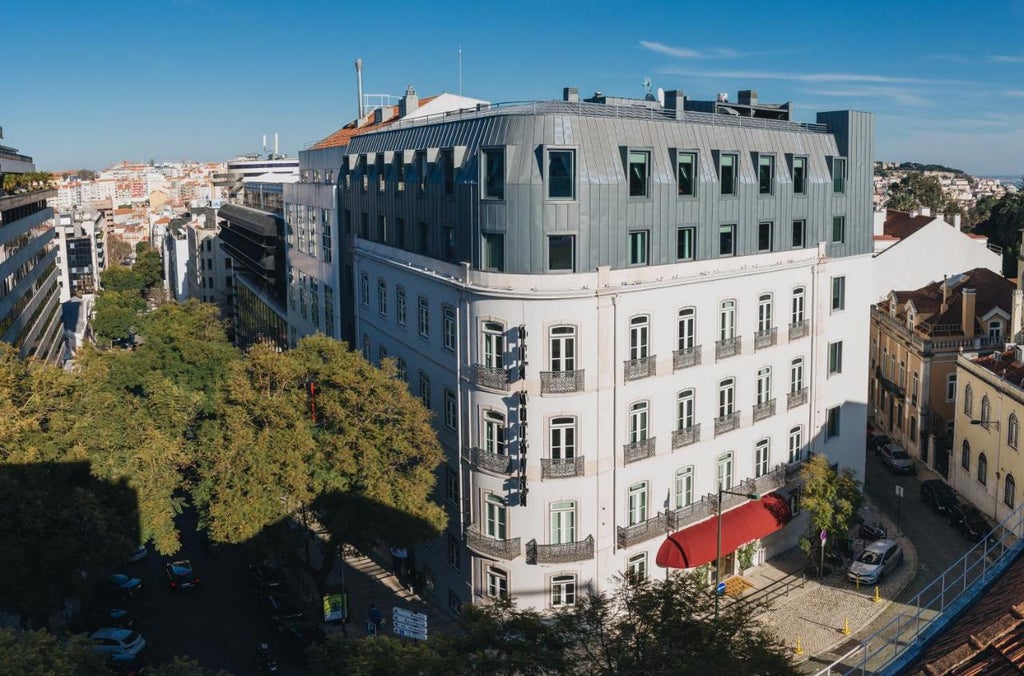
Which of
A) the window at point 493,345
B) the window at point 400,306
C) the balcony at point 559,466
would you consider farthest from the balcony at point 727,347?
the window at point 400,306

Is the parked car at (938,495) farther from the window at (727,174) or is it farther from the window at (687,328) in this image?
the window at (727,174)

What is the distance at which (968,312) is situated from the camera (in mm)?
54562

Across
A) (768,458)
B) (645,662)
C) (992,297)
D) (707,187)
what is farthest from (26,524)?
(992,297)

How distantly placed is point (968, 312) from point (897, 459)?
9751 mm

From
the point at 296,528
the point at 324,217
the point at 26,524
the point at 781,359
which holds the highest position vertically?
the point at 324,217

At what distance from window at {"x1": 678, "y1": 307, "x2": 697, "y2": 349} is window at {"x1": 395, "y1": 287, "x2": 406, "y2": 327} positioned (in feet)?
42.8

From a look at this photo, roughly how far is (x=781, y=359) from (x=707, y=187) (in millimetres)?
9578

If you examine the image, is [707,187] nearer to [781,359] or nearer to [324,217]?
[781,359]

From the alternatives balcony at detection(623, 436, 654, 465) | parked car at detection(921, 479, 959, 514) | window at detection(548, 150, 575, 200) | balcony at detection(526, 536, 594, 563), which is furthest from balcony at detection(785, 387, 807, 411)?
window at detection(548, 150, 575, 200)

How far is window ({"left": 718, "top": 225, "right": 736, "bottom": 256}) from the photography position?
124ft

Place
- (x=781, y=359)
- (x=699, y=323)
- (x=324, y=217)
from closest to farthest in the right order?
1. (x=699, y=323)
2. (x=781, y=359)
3. (x=324, y=217)

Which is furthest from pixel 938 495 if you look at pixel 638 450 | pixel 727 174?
pixel 727 174

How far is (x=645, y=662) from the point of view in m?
21.0

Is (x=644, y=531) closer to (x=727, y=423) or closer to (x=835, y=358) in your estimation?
(x=727, y=423)
